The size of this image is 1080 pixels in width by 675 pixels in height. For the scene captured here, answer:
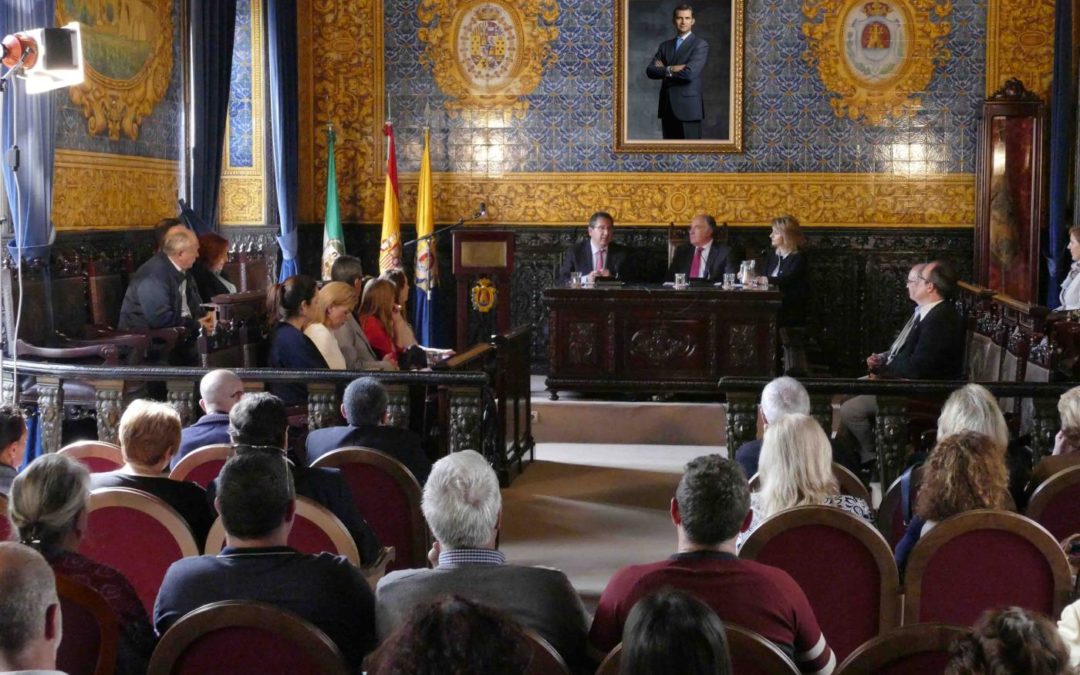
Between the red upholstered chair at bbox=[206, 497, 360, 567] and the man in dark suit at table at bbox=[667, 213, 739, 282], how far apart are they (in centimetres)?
712

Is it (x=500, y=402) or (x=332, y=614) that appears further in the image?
(x=500, y=402)

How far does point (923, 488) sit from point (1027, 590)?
396 mm

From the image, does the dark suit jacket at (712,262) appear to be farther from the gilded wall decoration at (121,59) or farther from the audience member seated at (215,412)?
the audience member seated at (215,412)

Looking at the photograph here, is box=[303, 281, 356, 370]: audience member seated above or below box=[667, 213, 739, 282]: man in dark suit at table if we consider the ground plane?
below

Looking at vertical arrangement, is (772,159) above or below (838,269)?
above

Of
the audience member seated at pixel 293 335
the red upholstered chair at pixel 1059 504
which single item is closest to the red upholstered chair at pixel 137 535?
the red upholstered chair at pixel 1059 504

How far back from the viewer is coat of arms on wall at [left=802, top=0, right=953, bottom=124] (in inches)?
453

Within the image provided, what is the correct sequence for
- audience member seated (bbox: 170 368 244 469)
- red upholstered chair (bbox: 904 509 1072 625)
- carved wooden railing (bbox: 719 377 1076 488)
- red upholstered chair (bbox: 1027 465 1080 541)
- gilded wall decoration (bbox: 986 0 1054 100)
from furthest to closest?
gilded wall decoration (bbox: 986 0 1054 100) → carved wooden railing (bbox: 719 377 1076 488) → audience member seated (bbox: 170 368 244 469) → red upholstered chair (bbox: 1027 465 1080 541) → red upholstered chair (bbox: 904 509 1072 625)

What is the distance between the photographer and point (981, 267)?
11.3m

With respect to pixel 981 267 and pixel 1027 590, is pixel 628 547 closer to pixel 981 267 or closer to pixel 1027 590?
pixel 1027 590

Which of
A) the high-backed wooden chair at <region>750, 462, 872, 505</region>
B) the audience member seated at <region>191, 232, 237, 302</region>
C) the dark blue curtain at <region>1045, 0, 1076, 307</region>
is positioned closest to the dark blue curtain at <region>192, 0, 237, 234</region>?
the audience member seated at <region>191, 232, 237, 302</region>

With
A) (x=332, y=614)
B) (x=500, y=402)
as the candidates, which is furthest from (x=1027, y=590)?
(x=500, y=402)

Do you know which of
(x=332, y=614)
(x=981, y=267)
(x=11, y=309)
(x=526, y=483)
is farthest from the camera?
(x=981, y=267)

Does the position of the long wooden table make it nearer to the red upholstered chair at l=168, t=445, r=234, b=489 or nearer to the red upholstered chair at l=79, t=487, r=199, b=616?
the red upholstered chair at l=168, t=445, r=234, b=489
